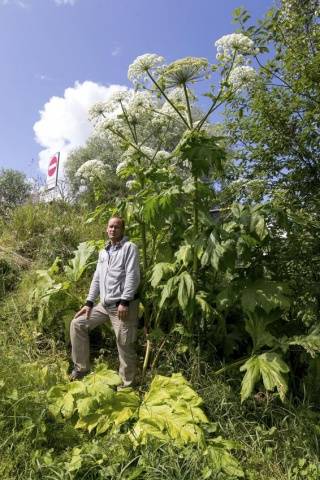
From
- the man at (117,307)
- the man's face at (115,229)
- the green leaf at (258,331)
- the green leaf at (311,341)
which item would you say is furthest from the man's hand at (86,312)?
the green leaf at (311,341)

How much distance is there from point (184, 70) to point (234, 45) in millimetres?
Answer: 482

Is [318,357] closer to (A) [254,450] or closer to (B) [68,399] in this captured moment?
(A) [254,450]

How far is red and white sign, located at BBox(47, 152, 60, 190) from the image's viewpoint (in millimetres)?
10000

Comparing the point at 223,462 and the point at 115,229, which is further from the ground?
the point at 115,229

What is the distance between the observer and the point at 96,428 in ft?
11.8

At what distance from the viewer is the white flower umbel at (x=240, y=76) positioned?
13.0ft

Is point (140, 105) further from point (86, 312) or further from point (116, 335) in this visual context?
point (116, 335)

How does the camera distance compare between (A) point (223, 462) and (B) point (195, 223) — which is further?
(B) point (195, 223)

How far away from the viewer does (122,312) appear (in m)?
4.41

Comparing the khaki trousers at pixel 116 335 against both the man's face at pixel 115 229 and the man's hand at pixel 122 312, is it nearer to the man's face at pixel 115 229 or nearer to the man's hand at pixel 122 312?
the man's hand at pixel 122 312

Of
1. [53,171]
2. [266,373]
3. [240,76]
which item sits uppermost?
[53,171]

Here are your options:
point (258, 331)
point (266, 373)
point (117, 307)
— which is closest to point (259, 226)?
point (258, 331)

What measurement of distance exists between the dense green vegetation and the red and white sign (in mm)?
4933

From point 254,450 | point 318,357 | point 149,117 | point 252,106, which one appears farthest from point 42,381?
point 252,106
